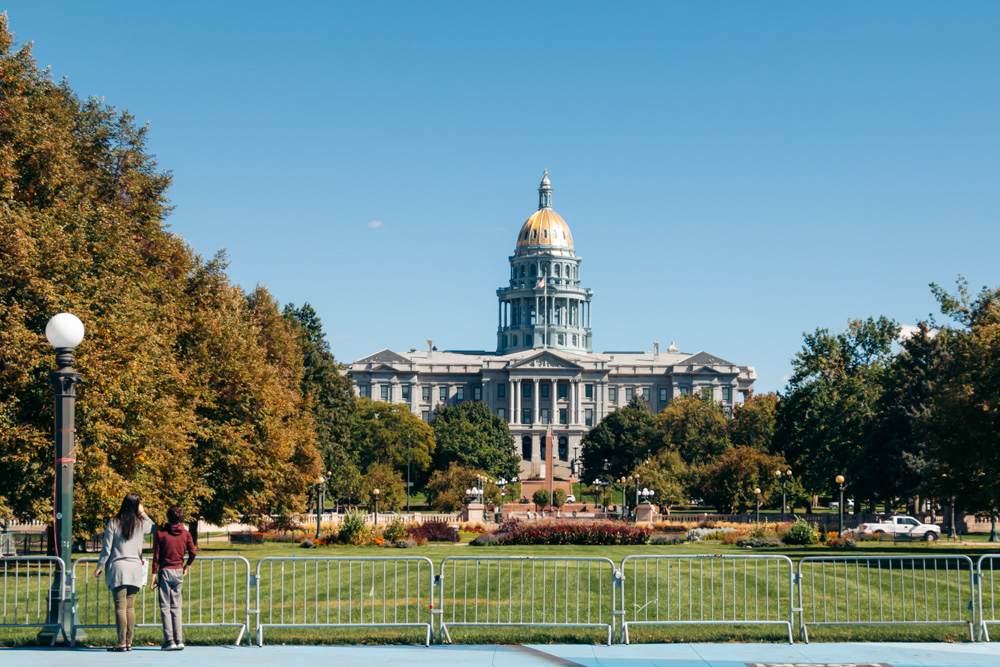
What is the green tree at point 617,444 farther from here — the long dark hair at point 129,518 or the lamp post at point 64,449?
the long dark hair at point 129,518

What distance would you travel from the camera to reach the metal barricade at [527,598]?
1527cm

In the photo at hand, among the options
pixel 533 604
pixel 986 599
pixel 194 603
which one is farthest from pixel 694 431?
pixel 533 604

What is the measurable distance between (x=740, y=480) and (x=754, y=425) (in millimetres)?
30557

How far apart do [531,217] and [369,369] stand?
4147 cm

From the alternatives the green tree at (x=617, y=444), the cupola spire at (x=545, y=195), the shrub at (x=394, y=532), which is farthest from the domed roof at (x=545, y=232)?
the shrub at (x=394, y=532)

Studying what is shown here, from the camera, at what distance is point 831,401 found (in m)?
72.9

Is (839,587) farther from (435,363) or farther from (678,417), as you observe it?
Result: (435,363)

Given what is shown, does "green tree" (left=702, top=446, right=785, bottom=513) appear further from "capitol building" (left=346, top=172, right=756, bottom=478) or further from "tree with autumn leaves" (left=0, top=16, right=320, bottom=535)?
"capitol building" (left=346, top=172, right=756, bottom=478)

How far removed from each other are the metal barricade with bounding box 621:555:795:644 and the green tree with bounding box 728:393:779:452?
71765 millimetres

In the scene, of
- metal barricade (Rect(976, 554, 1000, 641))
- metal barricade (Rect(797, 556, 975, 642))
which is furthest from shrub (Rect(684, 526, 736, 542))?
A: metal barricade (Rect(976, 554, 1000, 641))

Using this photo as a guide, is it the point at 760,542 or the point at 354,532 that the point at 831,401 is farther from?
the point at 354,532

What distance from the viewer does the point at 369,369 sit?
153m

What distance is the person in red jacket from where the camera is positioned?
1373 centimetres

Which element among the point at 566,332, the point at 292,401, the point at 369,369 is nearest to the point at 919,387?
the point at 292,401
